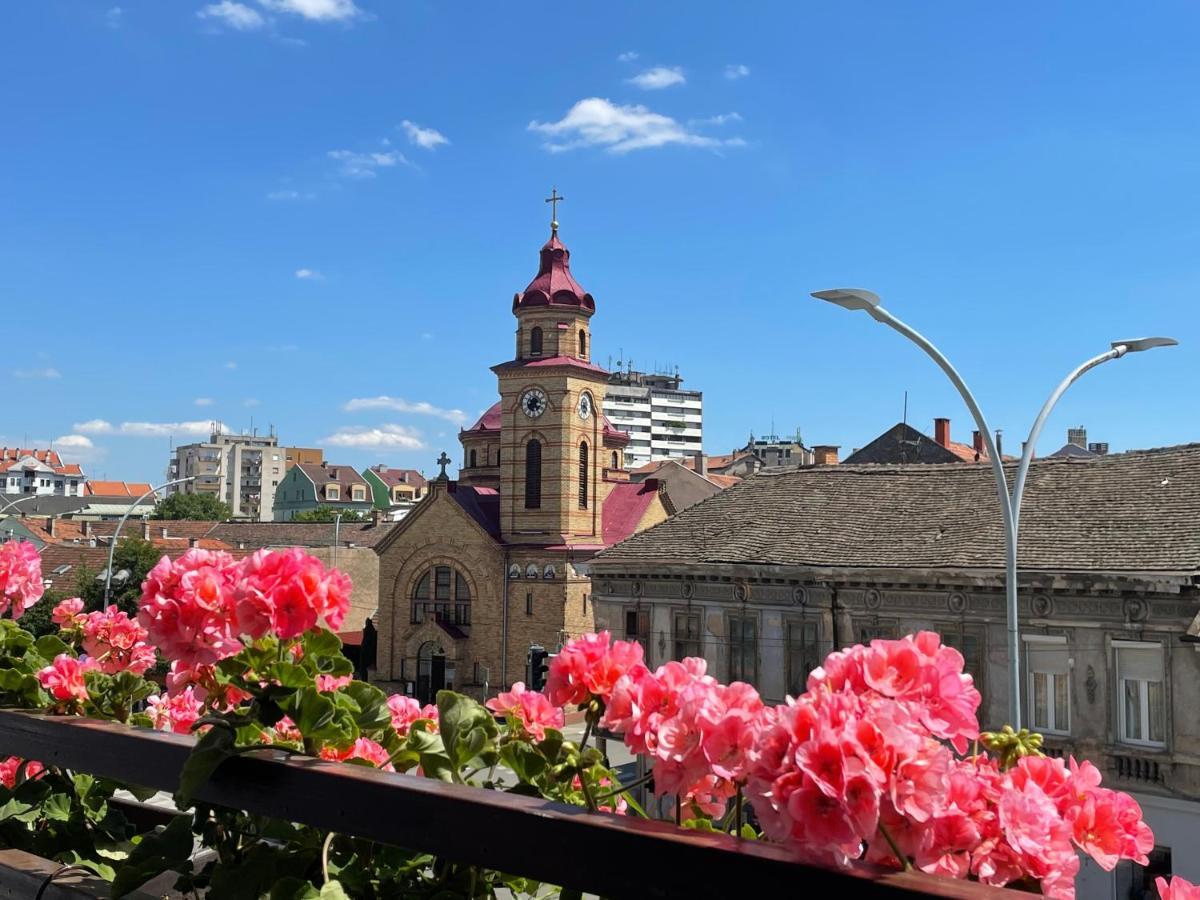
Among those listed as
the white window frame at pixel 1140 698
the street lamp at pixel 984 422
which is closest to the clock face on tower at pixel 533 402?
the white window frame at pixel 1140 698

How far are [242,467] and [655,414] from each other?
2475 inches

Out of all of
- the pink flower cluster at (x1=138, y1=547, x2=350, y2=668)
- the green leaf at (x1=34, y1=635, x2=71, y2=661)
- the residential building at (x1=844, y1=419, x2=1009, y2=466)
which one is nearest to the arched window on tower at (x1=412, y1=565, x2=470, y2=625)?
the residential building at (x1=844, y1=419, x2=1009, y2=466)

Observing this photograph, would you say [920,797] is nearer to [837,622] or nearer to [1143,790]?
[1143,790]

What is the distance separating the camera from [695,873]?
1757 mm

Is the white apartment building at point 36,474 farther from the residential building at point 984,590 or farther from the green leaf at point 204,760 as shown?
the green leaf at point 204,760

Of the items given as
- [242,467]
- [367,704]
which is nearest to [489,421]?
[367,704]

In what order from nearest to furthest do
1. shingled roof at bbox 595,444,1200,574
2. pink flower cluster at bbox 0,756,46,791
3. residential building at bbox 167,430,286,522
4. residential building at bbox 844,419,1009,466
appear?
pink flower cluster at bbox 0,756,46,791, shingled roof at bbox 595,444,1200,574, residential building at bbox 844,419,1009,466, residential building at bbox 167,430,286,522

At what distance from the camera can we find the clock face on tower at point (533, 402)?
47688 mm

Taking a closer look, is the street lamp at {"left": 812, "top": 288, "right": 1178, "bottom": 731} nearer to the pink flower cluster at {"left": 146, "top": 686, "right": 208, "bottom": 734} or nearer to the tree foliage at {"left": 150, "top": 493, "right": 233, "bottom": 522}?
the pink flower cluster at {"left": 146, "top": 686, "right": 208, "bottom": 734}

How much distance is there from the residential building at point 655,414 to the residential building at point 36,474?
78041 mm

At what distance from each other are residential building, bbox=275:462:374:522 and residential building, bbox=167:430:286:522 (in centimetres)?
2116

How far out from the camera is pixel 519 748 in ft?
8.87

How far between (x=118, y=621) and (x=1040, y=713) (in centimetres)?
1756

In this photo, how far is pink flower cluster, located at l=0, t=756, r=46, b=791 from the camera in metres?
3.78
